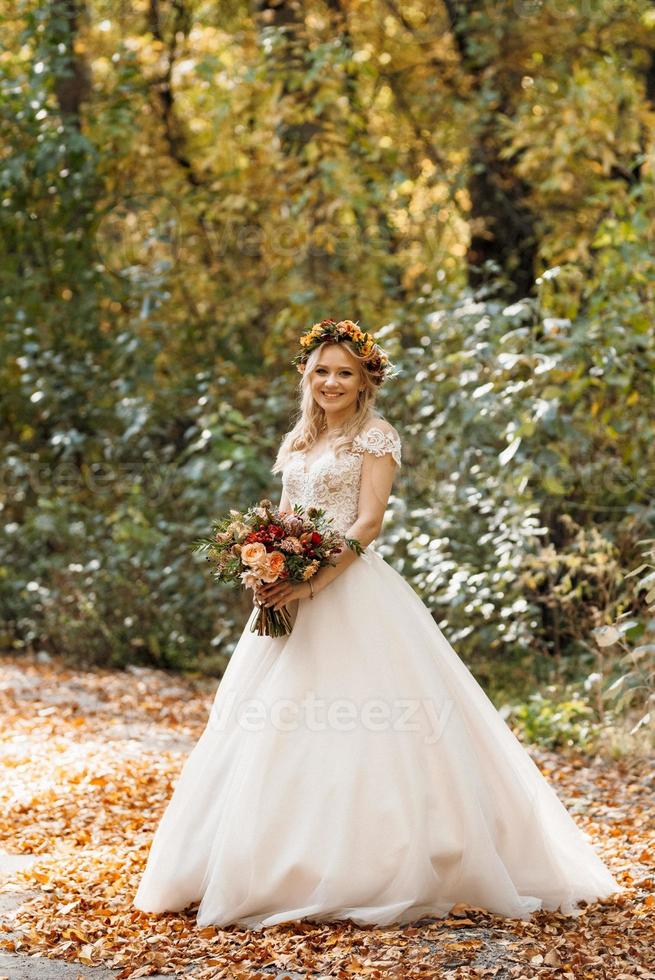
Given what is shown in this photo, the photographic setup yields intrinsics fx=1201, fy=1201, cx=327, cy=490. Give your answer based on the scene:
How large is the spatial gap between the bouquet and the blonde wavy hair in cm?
41

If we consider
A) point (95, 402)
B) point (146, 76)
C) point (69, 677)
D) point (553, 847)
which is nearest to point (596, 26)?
point (146, 76)

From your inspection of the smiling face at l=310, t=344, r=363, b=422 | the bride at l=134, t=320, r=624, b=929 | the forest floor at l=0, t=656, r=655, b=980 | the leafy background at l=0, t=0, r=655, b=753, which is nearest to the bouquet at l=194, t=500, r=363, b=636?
the bride at l=134, t=320, r=624, b=929

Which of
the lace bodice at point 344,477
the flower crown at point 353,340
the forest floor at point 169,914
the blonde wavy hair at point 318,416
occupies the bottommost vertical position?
the forest floor at point 169,914

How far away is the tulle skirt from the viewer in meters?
3.96

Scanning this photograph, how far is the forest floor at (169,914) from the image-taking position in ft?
11.9

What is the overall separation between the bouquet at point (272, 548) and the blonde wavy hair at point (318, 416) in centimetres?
41

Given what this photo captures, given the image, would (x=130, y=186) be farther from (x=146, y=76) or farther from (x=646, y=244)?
(x=646, y=244)

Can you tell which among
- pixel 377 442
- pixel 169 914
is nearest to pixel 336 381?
pixel 377 442

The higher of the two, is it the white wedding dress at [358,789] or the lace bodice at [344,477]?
the lace bodice at [344,477]

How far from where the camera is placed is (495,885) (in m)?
3.99

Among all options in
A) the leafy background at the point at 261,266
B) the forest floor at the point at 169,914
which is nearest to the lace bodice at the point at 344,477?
the forest floor at the point at 169,914

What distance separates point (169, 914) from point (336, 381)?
2.00m

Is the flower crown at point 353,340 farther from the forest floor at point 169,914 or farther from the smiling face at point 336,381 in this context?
the forest floor at point 169,914

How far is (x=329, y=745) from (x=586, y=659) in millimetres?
4097
